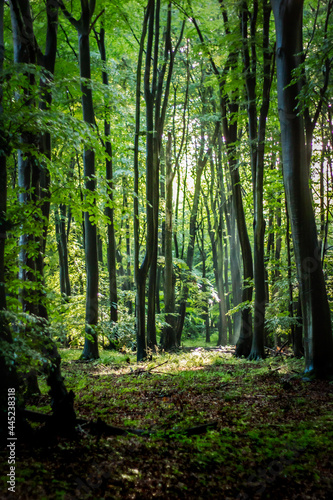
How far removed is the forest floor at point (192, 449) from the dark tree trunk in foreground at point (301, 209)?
727 millimetres

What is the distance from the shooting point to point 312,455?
3.63m

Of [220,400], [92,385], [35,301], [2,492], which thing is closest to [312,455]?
[220,400]

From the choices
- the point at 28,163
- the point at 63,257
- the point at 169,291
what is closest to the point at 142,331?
the point at 169,291

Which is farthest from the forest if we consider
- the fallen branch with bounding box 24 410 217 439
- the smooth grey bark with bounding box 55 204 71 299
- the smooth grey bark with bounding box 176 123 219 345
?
the smooth grey bark with bounding box 55 204 71 299

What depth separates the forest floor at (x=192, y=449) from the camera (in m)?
2.87

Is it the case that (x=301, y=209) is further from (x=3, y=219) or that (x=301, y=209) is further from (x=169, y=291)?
(x=169, y=291)

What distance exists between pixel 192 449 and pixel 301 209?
5.07 metres

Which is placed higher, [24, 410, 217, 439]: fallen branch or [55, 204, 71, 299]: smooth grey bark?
[55, 204, 71, 299]: smooth grey bark

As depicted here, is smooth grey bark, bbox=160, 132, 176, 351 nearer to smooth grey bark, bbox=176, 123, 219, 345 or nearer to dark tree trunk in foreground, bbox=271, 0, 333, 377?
smooth grey bark, bbox=176, 123, 219, 345

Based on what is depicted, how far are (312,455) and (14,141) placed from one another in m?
4.56

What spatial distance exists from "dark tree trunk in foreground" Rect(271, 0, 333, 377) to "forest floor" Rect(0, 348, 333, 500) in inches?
28.6

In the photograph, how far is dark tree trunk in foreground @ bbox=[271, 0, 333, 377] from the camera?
6.88 meters

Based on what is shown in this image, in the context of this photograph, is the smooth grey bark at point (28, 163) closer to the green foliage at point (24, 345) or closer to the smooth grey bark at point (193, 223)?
the green foliage at point (24, 345)

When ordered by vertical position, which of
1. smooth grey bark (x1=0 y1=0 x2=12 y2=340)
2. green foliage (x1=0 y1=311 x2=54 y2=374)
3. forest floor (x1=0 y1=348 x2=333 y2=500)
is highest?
smooth grey bark (x1=0 y1=0 x2=12 y2=340)
